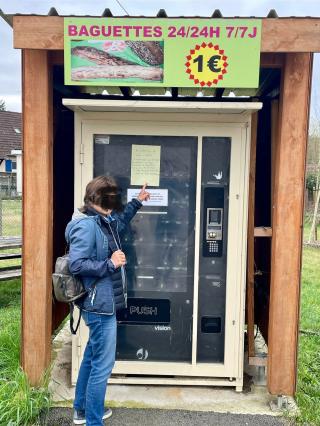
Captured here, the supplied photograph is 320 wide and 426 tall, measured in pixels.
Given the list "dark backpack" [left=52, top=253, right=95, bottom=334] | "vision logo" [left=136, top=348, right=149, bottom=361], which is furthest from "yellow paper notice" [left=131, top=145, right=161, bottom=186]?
"vision logo" [left=136, top=348, right=149, bottom=361]

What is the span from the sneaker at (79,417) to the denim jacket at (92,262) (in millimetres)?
850

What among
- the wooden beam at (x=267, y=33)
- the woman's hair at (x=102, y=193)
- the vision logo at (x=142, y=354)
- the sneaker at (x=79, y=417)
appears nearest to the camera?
the woman's hair at (x=102, y=193)

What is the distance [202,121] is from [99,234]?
4.27ft

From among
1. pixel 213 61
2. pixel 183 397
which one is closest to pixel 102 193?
pixel 213 61

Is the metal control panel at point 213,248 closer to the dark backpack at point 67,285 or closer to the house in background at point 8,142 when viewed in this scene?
the dark backpack at point 67,285

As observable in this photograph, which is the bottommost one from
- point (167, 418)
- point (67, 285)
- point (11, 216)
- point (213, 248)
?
point (167, 418)

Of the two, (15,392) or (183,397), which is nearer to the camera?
(15,392)

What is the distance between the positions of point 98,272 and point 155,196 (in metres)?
1.10

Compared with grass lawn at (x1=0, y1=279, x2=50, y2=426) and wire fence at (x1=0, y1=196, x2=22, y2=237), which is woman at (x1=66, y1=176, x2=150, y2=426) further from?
wire fence at (x1=0, y1=196, x2=22, y2=237)

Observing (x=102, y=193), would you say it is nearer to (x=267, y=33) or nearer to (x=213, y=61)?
(x=213, y=61)

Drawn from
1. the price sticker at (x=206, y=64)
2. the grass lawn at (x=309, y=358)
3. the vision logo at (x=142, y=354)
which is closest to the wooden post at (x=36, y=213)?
the vision logo at (x=142, y=354)

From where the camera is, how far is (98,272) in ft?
8.82

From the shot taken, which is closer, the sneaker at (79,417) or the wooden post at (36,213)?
the sneaker at (79,417)

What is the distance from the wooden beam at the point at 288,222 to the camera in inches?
128
